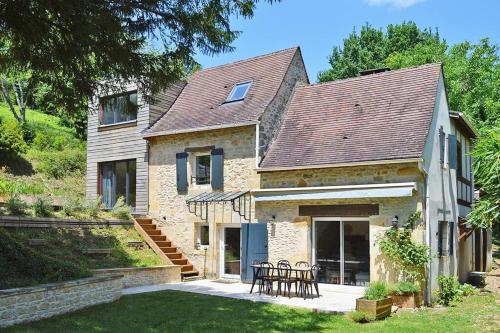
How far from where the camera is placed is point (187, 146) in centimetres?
1903

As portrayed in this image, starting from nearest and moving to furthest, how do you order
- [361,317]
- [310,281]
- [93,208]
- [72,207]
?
1. [361,317]
2. [310,281]
3. [72,207]
4. [93,208]

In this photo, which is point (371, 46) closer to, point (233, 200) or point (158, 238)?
point (158, 238)

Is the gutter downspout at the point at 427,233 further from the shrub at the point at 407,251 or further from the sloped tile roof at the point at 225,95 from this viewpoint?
the sloped tile roof at the point at 225,95

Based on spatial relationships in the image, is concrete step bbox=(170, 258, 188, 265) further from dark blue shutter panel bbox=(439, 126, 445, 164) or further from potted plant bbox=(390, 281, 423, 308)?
dark blue shutter panel bbox=(439, 126, 445, 164)

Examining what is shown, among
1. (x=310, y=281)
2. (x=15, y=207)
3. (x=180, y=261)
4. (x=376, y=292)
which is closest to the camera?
(x=376, y=292)

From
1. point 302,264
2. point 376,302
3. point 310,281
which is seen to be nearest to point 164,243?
point 302,264

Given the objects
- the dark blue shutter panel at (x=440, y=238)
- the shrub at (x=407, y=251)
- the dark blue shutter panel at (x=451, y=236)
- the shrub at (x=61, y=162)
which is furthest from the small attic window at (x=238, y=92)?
the shrub at (x=61, y=162)

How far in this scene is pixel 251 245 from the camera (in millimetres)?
16609

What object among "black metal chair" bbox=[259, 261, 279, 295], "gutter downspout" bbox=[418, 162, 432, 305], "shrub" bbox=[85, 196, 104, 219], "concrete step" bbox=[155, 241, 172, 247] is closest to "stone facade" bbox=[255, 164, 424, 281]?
"gutter downspout" bbox=[418, 162, 432, 305]

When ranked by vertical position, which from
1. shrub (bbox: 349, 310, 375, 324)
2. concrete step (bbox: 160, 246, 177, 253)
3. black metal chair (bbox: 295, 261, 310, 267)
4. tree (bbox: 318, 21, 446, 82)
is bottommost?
shrub (bbox: 349, 310, 375, 324)

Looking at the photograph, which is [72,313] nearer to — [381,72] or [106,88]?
[106,88]

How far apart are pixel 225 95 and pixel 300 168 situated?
230 inches

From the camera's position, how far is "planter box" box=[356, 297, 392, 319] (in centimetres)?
1134

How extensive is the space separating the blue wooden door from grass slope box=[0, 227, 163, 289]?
120 inches
